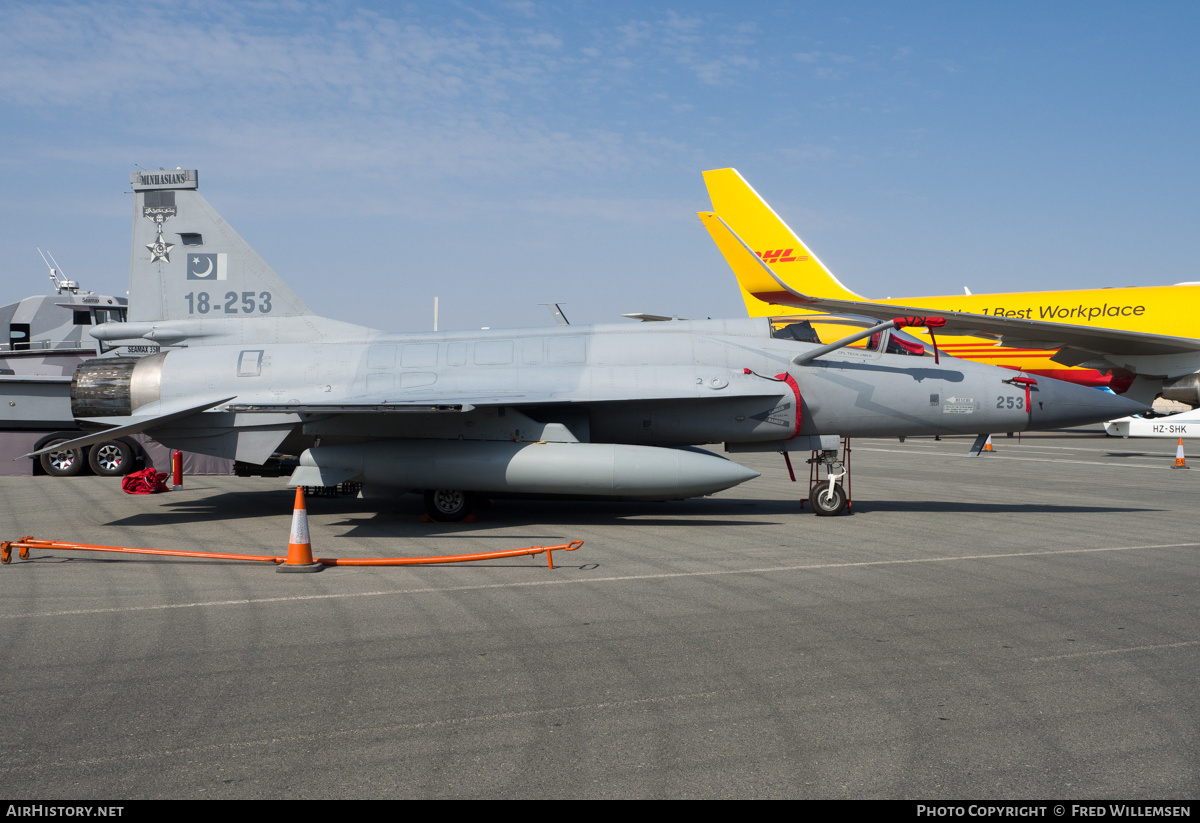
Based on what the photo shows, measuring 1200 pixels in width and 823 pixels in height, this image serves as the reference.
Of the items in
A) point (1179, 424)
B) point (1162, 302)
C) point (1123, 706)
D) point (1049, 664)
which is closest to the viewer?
point (1123, 706)

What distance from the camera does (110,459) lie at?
17.1 meters

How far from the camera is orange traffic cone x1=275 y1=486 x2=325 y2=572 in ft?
24.7

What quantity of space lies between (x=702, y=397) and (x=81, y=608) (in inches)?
272

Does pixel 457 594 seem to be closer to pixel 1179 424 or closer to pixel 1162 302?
pixel 1162 302

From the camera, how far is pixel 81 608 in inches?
240

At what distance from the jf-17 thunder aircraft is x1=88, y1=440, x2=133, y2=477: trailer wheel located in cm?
600

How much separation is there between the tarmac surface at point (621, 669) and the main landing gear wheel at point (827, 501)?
1.56 m

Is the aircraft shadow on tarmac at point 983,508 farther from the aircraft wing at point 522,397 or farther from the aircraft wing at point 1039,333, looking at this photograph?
the aircraft wing at point 1039,333

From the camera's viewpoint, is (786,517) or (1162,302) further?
(1162,302)

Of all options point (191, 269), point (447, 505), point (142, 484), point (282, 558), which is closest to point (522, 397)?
point (447, 505)

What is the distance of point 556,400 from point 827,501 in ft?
12.6

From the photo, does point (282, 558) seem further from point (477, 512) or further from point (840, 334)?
point (840, 334)

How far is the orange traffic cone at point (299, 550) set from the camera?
24.7ft
